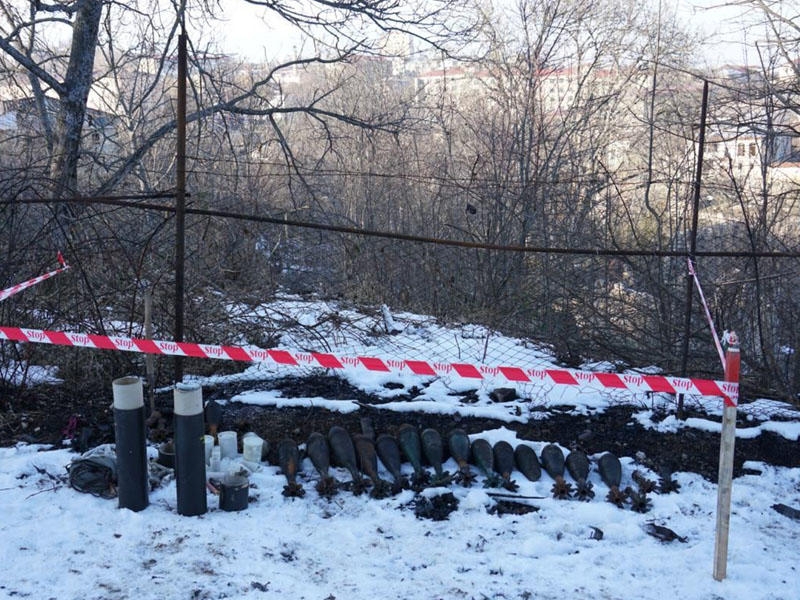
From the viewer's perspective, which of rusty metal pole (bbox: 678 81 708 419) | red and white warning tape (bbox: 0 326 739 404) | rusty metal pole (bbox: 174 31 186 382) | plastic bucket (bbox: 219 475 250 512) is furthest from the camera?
rusty metal pole (bbox: 678 81 708 419)

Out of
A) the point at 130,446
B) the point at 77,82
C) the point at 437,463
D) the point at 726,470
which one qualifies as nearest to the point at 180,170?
the point at 130,446

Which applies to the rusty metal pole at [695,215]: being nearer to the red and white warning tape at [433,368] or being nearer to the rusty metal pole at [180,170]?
the red and white warning tape at [433,368]

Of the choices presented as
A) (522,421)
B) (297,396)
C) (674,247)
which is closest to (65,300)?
(297,396)

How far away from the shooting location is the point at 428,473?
15.7 ft

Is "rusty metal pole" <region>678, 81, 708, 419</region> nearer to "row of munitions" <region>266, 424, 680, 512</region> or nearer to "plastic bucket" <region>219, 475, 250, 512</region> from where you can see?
"row of munitions" <region>266, 424, 680, 512</region>

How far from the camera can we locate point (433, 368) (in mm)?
4293

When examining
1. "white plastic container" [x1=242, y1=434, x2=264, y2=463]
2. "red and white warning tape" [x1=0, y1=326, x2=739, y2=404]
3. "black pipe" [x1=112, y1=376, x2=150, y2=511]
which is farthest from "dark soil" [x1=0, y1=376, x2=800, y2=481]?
"black pipe" [x1=112, y1=376, x2=150, y2=511]

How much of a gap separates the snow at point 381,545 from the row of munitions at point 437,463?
0.25 ft

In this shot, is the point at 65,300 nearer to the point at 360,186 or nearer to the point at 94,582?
the point at 94,582

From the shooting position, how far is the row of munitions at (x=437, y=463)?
454 cm

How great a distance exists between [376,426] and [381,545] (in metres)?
1.72

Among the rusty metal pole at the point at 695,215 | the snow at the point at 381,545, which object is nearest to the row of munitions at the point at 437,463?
the snow at the point at 381,545

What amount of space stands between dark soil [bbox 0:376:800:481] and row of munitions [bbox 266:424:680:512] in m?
0.31

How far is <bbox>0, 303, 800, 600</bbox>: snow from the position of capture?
3.48m
